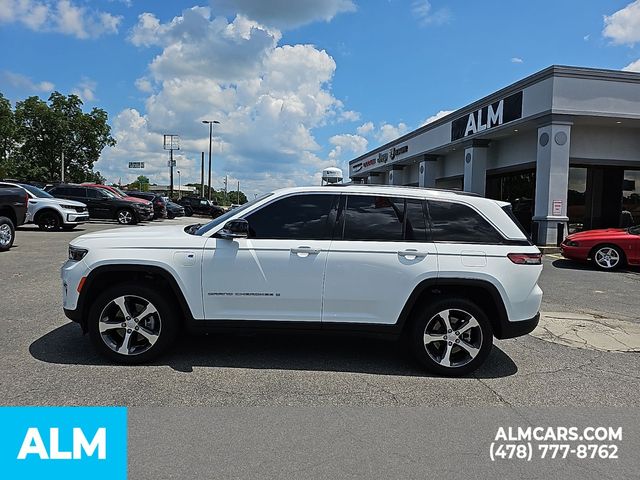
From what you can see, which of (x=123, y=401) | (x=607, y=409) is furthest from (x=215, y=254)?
Result: (x=607, y=409)

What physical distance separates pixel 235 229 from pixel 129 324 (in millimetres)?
1365

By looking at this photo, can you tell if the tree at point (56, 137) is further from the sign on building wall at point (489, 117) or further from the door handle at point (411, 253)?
the door handle at point (411, 253)

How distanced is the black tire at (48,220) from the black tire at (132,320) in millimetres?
14847

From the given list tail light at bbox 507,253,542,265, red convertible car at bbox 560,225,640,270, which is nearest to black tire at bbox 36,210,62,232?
red convertible car at bbox 560,225,640,270

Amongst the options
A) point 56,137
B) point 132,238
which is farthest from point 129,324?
point 56,137

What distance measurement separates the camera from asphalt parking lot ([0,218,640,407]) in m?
3.95

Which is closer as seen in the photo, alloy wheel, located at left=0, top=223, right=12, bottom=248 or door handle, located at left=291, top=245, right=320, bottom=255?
door handle, located at left=291, top=245, right=320, bottom=255

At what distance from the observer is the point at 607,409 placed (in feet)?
13.1

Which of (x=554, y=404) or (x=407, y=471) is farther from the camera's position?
(x=554, y=404)

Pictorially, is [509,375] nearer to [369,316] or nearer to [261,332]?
[369,316]

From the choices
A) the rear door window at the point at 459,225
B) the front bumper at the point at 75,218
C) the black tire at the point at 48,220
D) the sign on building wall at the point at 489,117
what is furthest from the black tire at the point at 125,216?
the rear door window at the point at 459,225

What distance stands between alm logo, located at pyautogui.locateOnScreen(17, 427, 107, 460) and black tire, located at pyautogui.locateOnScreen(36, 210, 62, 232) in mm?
16138

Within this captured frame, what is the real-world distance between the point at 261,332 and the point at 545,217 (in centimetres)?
1493

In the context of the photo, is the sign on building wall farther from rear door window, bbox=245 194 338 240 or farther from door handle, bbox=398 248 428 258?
rear door window, bbox=245 194 338 240
